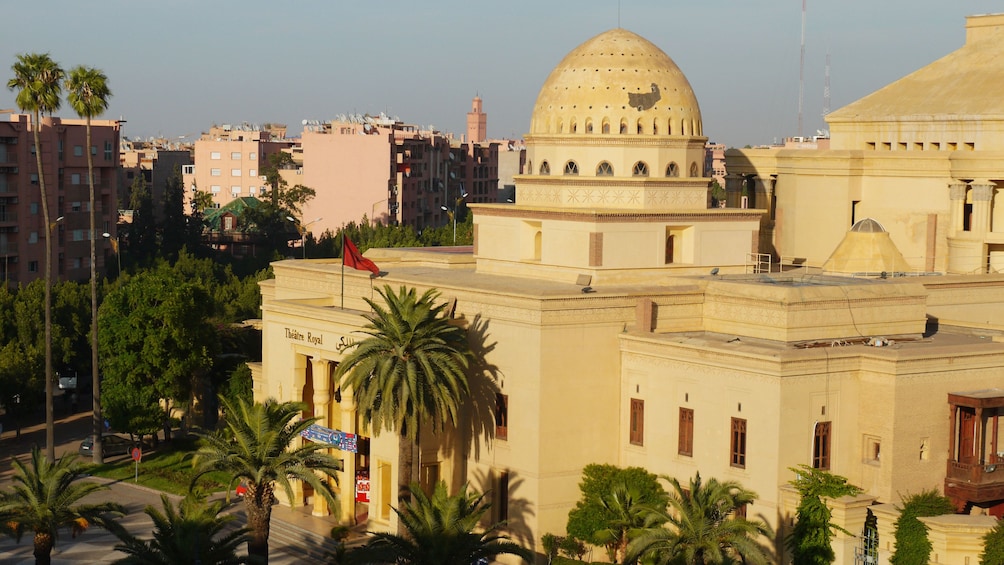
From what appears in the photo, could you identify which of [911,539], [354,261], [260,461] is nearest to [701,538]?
[911,539]

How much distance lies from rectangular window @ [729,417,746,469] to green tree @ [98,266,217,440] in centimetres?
2886

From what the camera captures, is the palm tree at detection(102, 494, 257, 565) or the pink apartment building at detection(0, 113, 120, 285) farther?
the pink apartment building at detection(0, 113, 120, 285)

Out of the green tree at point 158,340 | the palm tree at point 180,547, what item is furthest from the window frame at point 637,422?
the green tree at point 158,340

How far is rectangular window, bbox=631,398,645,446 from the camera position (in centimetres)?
4797

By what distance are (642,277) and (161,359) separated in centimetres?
2301

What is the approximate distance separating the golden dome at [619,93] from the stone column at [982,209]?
35.2 ft

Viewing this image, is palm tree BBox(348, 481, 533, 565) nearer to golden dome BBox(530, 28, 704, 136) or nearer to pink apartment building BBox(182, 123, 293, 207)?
golden dome BBox(530, 28, 704, 136)

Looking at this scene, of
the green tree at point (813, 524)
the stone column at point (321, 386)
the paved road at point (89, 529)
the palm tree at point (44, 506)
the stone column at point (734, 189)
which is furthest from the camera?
the stone column at point (734, 189)

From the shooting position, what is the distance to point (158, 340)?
2584 inches

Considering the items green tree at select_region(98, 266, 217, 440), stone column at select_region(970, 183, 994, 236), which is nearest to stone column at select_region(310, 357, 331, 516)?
green tree at select_region(98, 266, 217, 440)

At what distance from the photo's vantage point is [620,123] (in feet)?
177

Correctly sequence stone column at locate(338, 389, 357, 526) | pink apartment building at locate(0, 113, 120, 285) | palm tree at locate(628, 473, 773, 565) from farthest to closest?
pink apartment building at locate(0, 113, 120, 285) < stone column at locate(338, 389, 357, 526) < palm tree at locate(628, 473, 773, 565)

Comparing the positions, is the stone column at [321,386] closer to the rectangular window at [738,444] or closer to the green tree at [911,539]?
the rectangular window at [738,444]

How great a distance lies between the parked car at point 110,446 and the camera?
6594 cm
